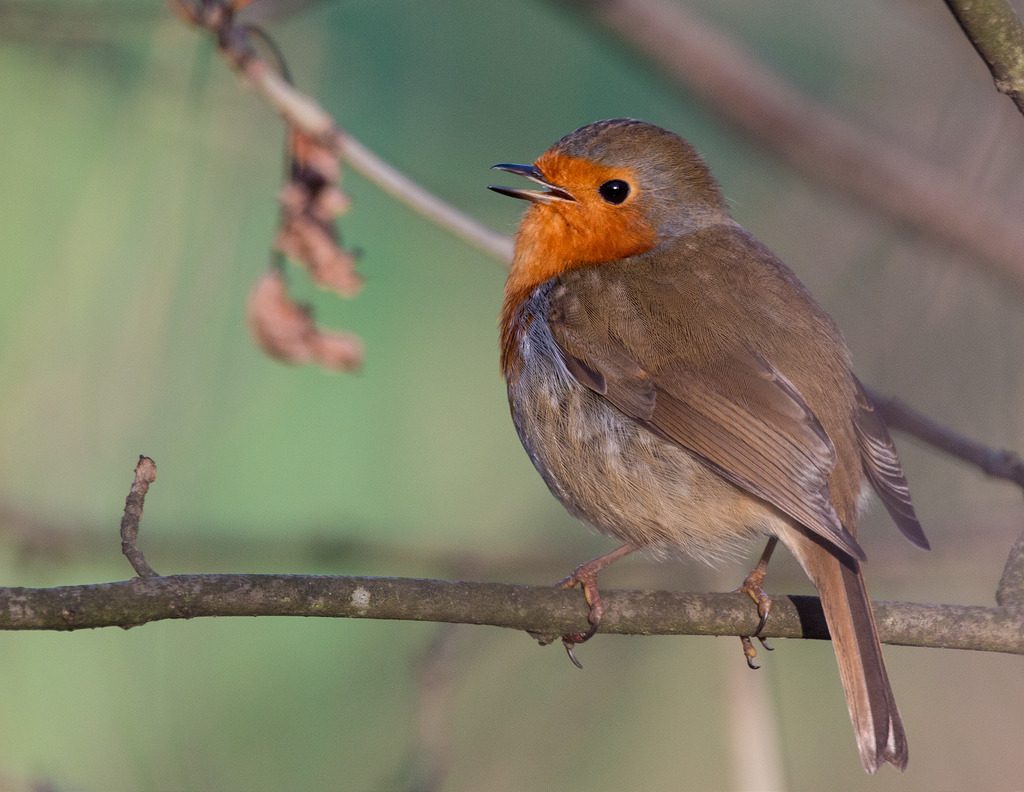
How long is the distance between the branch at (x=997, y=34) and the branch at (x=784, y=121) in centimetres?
192

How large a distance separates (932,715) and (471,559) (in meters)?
2.03

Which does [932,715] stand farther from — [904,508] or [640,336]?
[640,336]

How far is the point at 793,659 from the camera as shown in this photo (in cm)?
501

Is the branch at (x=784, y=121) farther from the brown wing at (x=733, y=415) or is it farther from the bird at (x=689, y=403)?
the brown wing at (x=733, y=415)

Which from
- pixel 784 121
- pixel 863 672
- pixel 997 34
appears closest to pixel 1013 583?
pixel 863 672

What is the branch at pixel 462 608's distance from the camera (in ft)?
7.64

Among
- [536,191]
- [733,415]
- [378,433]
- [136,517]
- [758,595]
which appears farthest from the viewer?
[378,433]

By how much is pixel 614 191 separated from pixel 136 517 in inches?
73.0

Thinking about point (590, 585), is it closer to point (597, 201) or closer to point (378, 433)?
point (597, 201)

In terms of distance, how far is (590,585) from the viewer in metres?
2.93

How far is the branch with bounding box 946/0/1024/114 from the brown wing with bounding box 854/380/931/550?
117 centimetres

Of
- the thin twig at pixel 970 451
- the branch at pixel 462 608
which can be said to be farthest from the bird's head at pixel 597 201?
the branch at pixel 462 608

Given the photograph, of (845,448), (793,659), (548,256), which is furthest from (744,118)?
(793,659)

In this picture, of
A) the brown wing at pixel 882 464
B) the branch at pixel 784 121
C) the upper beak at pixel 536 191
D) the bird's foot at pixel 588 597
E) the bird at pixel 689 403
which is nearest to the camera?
the bird's foot at pixel 588 597
